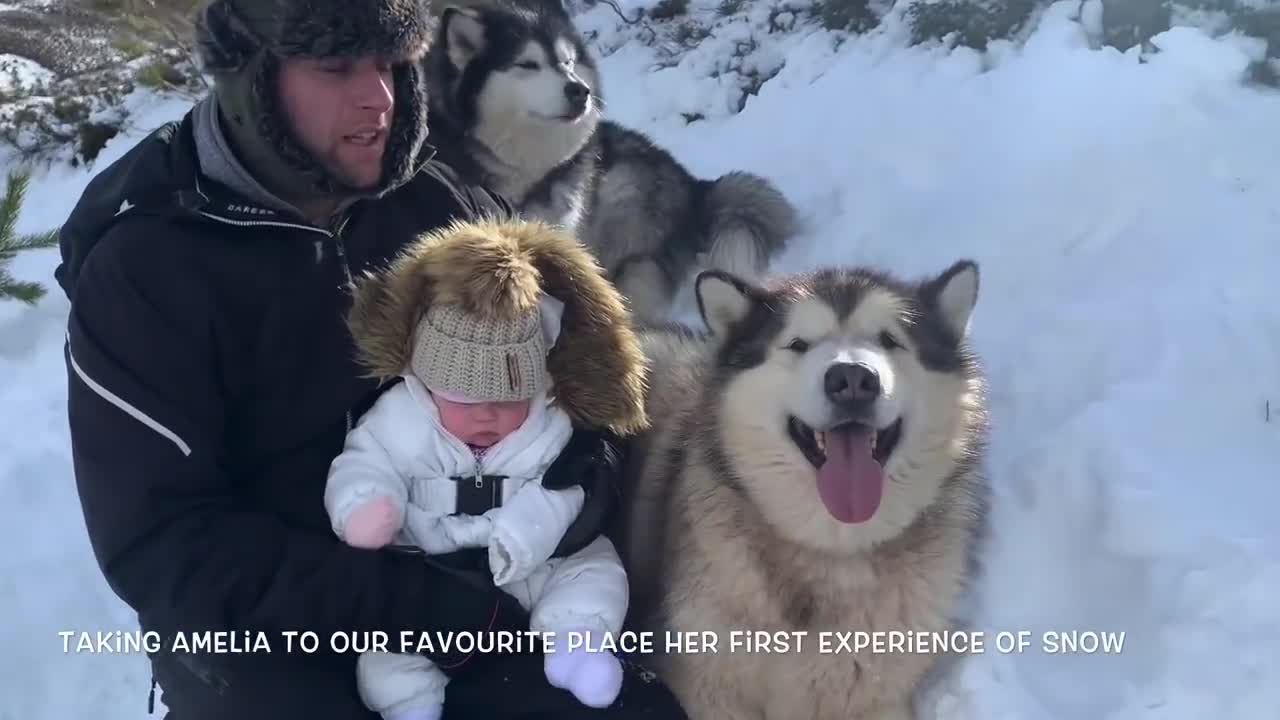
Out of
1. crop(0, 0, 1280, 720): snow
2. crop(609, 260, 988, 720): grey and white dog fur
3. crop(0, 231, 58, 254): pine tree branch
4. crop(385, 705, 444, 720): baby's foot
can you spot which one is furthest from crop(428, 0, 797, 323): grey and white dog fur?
crop(385, 705, 444, 720): baby's foot

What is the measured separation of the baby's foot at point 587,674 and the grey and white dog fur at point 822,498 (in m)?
0.30

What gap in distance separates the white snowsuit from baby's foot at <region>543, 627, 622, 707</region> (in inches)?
2.0

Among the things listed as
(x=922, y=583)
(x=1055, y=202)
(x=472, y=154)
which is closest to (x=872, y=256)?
(x=1055, y=202)

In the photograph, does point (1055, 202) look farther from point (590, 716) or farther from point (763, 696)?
point (590, 716)

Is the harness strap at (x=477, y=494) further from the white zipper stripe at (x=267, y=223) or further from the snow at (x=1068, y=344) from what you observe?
the snow at (x=1068, y=344)

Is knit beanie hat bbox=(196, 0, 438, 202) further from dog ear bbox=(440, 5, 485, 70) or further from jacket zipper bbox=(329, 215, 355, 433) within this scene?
dog ear bbox=(440, 5, 485, 70)

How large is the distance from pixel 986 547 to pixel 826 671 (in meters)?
0.61

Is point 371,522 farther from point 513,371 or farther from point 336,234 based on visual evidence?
point 336,234

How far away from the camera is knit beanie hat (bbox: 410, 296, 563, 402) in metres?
2.20

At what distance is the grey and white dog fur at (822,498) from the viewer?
2262mm

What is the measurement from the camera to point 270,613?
2.13 metres

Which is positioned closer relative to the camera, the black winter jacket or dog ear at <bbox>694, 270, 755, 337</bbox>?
the black winter jacket

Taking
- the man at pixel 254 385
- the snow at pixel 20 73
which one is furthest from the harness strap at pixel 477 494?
the snow at pixel 20 73

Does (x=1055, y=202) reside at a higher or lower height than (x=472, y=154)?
higher
